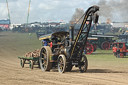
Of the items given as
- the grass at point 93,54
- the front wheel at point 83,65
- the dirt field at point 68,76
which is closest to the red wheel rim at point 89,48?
the grass at point 93,54

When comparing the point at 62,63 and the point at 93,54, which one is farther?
the point at 93,54

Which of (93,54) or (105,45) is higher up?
(105,45)

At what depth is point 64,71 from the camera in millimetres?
13477

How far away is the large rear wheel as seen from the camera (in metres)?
14.5

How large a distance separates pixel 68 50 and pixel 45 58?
1.68 m

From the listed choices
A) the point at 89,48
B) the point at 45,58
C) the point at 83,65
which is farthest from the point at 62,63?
the point at 89,48

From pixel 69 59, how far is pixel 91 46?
51.8 ft

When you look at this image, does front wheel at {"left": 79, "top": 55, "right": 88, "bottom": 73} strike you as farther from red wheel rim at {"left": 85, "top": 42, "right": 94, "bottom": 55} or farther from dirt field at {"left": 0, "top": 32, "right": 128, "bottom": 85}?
red wheel rim at {"left": 85, "top": 42, "right": 94, "bottom": 55}

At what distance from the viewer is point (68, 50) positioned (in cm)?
1373

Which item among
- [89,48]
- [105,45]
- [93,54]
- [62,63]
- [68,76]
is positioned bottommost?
[93,54]

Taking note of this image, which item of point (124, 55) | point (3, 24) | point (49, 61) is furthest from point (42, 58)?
point (3, 24)

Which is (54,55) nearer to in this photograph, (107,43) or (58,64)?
(58,64)

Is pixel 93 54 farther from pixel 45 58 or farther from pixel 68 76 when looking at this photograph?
pixel 68 76

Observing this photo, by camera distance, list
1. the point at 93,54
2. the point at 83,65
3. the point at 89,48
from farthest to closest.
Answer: the point at 89,48, the point at 93,54, the point at 83,65
